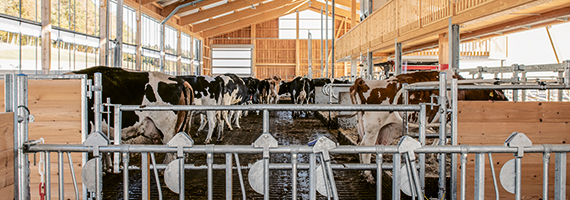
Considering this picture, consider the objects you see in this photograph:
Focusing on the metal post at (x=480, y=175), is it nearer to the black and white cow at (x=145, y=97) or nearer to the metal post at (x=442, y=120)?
the metal post at (x=442, y=120)

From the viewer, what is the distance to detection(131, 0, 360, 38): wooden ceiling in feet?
76.9

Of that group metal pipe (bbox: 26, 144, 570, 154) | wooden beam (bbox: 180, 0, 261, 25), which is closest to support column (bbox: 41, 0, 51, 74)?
metal pipe (bbox: 26, 144, 570, 154)

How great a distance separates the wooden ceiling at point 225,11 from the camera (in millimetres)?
23438

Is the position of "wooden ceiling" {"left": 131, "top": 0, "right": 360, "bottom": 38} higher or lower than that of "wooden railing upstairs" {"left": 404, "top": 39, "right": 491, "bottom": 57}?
higher

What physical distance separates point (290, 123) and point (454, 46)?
5.24m

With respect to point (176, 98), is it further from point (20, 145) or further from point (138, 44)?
point (138, 44)

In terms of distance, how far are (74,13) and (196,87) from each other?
793 centimetres

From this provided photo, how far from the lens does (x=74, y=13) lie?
1334 cm

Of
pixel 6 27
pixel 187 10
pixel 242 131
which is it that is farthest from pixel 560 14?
pixel 187 10

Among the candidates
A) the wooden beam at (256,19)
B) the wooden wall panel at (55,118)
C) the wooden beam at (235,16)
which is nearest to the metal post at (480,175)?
the wooden wall panel at (55,118)

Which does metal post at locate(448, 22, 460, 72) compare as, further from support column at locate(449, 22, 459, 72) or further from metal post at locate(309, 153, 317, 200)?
metal post at locate(309, 153, 317, 200)

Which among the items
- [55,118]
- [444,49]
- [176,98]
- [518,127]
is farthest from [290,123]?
[518,127]

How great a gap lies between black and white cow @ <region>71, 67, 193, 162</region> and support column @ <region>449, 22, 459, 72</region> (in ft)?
18.6

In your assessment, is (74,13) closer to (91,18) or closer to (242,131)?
(91,18)
